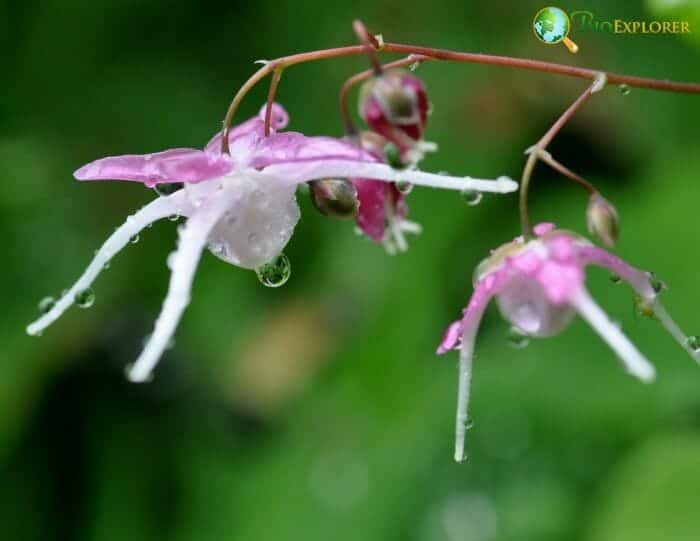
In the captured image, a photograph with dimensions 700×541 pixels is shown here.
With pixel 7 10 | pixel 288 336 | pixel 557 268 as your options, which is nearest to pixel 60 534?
pixel 288 336

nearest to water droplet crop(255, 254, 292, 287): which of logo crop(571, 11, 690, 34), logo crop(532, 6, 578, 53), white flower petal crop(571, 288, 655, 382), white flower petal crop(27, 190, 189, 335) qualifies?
white flower petal crop(27, 190, 189, 335)

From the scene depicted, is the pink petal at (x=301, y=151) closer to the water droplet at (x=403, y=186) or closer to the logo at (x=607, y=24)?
the water droplet at (x=403, y=186)

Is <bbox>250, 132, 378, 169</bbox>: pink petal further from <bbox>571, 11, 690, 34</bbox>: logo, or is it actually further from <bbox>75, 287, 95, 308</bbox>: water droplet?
<bbox>571, 11, 690, 34</bbox>: logo

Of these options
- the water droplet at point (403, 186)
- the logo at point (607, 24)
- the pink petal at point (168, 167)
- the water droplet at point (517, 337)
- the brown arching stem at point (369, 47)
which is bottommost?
the logo at point (607, 24)

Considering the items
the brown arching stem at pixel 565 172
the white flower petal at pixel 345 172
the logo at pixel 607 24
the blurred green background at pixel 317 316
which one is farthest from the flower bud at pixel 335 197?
the blurred green background at pixel 317 316

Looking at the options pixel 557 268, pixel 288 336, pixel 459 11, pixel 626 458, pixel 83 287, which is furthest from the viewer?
pixel 459 11

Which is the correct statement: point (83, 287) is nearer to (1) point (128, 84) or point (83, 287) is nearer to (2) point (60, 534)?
(2) point (60, 534)
